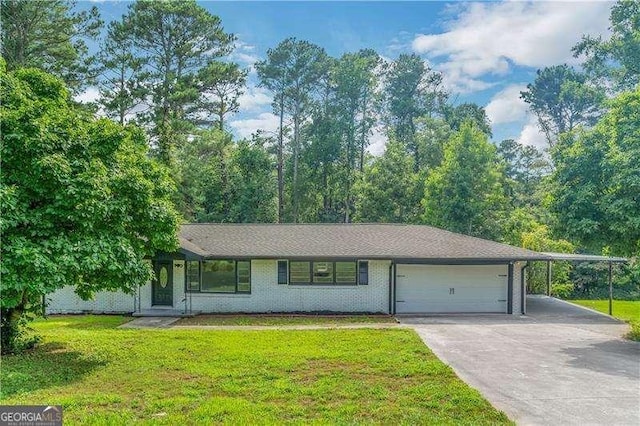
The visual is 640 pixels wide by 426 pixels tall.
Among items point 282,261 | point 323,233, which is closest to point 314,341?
point 282,261

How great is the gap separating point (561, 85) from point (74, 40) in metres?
43.3

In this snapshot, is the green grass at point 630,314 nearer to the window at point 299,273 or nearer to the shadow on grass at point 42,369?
the window at point 299,273

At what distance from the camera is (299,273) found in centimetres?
1705

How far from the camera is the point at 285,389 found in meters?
7.81

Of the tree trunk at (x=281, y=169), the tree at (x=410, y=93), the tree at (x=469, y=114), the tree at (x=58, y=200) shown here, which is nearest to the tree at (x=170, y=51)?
the tree trunk at (x=281, y=169)

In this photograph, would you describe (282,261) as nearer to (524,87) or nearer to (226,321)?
(226,321)

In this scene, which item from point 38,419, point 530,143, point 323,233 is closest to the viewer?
point 38,419

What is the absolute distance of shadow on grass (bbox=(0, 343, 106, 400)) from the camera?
308 inches

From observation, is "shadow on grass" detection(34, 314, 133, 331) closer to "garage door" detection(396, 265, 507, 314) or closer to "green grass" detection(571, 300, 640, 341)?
"garage door" detection(396, 265, 507, 314)

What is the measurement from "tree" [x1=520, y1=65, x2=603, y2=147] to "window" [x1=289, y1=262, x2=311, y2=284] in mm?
38625

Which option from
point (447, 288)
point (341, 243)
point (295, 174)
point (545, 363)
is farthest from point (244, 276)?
point (295, 174)

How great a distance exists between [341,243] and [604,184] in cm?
911

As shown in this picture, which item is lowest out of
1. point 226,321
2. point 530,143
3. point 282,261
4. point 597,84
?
point 226,321

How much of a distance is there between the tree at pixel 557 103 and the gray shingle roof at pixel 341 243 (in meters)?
34.0
